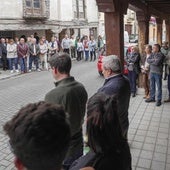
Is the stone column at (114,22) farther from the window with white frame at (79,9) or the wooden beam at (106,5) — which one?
the window with white frame at (79,9)

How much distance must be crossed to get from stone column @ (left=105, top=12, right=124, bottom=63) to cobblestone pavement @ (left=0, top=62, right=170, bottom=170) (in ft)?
6.02

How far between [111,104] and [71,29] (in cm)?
2727

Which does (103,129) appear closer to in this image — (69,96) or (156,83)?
(69,96)

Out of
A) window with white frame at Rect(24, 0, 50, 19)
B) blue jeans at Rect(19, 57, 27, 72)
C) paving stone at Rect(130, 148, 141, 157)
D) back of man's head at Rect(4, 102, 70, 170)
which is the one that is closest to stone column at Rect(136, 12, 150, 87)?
paving stone at Rect(130, 148, 141, 157)

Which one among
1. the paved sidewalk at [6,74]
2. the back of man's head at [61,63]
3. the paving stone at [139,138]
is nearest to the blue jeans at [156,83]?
the paving stone at [139,138]

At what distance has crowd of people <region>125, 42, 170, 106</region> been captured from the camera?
8.81m

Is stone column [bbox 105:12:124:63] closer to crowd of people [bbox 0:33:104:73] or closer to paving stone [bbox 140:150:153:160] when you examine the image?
paving stone [bbox 140:150:153:160]

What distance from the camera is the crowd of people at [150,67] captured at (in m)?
8.81

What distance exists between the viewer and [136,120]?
7711mm

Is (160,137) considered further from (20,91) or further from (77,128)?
(20,91)

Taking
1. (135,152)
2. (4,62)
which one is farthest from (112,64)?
(4,62)

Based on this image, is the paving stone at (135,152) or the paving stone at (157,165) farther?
the paving stone at (135,152)

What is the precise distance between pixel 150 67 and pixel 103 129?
23.4ft

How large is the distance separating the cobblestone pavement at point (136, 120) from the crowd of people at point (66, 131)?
2292 mm
